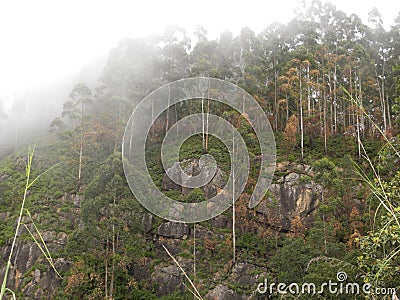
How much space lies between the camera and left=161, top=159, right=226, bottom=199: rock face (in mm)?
18531

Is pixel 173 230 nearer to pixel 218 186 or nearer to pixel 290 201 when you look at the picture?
pixel 218 186

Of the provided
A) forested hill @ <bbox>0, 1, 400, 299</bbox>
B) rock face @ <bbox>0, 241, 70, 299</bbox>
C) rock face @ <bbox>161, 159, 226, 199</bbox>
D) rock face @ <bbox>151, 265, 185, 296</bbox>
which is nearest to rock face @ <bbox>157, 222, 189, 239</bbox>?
forested hill @ <bbox>0, 1, 400, 299</bbox>

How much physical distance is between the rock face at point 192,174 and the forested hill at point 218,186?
0.30ft

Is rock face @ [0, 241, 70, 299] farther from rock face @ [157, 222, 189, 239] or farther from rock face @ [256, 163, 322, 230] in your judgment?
rock face @ [256, 163, 322, 230]

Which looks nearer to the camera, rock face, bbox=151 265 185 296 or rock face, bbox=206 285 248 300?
rock face, bbox=206 285 248 300

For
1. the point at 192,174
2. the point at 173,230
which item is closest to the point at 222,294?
the point at 173,230

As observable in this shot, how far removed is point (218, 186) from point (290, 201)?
359cm

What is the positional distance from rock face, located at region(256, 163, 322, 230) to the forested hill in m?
0.05

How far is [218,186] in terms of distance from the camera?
18.5m

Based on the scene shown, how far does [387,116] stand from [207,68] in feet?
42.0

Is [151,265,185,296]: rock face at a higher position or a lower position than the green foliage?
lower

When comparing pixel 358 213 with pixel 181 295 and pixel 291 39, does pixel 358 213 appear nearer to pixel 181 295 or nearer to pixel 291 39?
pixel 181 295

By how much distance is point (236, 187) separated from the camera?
18234 millimetres

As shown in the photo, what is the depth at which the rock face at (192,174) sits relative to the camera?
18531mm
